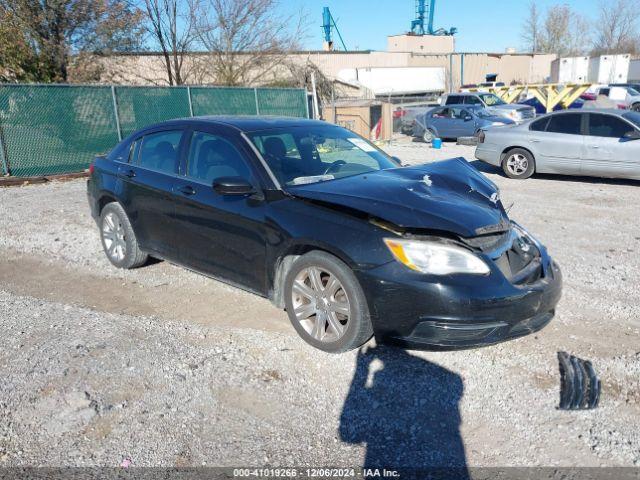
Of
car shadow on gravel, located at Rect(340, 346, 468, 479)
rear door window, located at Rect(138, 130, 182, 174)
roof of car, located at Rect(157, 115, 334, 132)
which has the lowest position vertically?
car shadow on gravel, located at Rect(340, 346, 468, 479)

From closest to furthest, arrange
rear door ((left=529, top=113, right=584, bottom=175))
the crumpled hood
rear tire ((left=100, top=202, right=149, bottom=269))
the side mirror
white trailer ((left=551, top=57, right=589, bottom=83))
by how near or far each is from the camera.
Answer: the crumpled hood, the side mirror, rear tire ((left=100, top=202, right=149, bottom=269)), rear door ((left=529, top=113, right=584, bottom=175)), white trailer ((left=551, top=57, right=589, bottom=83))

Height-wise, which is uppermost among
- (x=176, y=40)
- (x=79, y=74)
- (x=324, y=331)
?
(x=176, y=40)

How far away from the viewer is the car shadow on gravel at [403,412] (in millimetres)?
2805

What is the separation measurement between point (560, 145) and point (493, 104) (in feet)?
44.8

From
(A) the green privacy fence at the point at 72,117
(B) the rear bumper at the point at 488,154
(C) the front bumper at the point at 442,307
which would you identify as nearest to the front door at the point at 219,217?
(C) the front bumper at the point at 442,307

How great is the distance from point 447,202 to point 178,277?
2907mm

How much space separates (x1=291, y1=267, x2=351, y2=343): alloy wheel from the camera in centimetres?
364

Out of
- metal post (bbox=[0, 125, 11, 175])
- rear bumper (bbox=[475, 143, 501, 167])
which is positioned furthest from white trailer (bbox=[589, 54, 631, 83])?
metal post (bbox=[0, 125, 11, 175])

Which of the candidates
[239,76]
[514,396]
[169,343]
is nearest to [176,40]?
[239,76]

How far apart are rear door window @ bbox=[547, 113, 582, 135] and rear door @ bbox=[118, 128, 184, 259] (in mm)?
8552

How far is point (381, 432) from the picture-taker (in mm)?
2992

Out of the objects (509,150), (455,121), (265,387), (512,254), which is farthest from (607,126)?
(455,121)

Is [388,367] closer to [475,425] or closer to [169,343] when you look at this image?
[475,425]

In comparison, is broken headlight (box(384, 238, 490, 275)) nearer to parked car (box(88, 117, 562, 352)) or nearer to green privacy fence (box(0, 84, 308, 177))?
parked car (box(88, 117, 562, 352))
